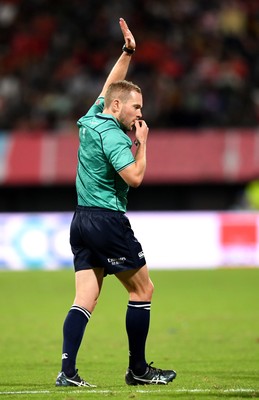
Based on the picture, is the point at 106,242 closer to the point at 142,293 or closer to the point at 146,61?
the point at 142,293

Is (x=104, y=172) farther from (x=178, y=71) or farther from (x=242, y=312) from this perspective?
(x=178, y=71)

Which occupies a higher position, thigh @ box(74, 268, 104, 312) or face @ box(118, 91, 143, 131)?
face @ box(118, 91, 143, 131)

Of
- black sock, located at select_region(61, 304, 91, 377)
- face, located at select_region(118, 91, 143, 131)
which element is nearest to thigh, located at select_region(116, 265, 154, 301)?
black sock, located at select_region(61, 304, 91, 377)

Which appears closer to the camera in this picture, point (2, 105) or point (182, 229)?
point (182, 229)

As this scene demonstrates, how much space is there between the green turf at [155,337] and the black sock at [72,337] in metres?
0.19

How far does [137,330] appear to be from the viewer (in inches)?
272

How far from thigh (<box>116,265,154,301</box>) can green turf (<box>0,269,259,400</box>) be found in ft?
2.15

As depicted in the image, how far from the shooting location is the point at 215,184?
21.3 metres

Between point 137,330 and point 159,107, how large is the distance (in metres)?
14.4

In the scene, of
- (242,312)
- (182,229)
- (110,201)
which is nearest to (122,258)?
(110,201)

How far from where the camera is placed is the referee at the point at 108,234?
6738 millimetres

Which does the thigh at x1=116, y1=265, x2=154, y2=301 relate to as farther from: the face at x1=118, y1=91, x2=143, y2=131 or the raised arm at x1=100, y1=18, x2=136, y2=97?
the raised arm at x1=100, y1=18, x2=136, y2=97

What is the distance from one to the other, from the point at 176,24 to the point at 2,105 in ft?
14.8

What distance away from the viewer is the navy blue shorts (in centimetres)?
675
